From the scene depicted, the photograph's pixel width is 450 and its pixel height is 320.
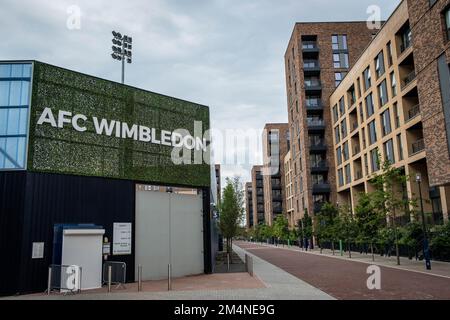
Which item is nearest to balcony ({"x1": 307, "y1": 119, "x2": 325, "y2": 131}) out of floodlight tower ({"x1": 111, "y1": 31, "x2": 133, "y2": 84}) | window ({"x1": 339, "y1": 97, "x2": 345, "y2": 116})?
window ({"x1": 339, "y1": 97, "x2": 345, "y2": 116})

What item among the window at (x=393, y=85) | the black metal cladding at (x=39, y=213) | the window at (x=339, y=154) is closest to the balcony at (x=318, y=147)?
the window at (x=339, y=154)

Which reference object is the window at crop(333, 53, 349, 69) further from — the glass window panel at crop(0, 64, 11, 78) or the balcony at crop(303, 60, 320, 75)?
the glass window panel at crop(0, 64, 11, 78)

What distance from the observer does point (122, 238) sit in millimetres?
17703

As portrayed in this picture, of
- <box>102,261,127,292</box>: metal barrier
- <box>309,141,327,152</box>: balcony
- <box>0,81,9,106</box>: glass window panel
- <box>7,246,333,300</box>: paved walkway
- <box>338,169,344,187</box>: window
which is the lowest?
<box>7,246,333,300</box>: paved walkway

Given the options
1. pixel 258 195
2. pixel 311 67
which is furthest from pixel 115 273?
pixel 258 195

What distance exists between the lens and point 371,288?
15281 mm

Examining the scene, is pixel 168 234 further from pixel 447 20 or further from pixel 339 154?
pixel 339 154

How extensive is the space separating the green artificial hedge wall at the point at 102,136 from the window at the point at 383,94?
89.2ft

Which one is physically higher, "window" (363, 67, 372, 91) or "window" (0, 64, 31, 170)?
"window" (363, 67, 372, 91)

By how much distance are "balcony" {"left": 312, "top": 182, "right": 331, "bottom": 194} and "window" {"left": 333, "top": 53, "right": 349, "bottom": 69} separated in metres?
19.4

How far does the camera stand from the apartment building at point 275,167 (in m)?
116

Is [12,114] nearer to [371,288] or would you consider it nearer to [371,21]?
[371,288]

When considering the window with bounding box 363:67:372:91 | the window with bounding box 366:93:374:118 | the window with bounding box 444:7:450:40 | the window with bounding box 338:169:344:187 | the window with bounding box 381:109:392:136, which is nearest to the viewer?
the window with bounding box 444:7:450:40

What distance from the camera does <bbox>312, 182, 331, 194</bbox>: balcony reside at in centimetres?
6222
